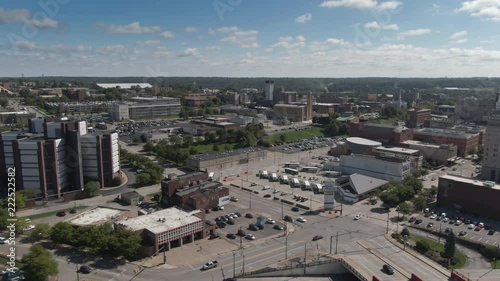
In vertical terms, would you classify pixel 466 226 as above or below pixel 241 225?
below

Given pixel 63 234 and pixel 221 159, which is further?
pixel 221 159

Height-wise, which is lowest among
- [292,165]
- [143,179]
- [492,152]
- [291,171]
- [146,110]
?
[291,171]

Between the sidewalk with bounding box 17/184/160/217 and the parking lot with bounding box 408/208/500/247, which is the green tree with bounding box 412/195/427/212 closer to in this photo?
the parking lot with bounding box 408/208/500/247

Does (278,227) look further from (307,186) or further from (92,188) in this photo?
(92,188)

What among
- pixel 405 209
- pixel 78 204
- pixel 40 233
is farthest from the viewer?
pixel 78 204

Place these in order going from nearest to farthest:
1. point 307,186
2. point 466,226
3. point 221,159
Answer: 1. point 466,226
2. point 307,186
3. point 221,159

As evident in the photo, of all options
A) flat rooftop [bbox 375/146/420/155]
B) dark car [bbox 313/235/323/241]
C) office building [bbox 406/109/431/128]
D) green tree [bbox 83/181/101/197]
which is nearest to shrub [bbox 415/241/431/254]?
dark car [bbox 313/235/323/241]

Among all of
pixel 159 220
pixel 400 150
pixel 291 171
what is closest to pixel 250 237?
pixel 159 220
